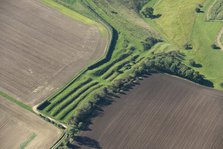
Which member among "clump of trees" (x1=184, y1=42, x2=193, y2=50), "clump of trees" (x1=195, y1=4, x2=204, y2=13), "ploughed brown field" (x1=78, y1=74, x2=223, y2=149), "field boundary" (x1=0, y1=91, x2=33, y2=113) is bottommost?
"field boundary" (x1=0, y1=91, x2=33, y2=113)

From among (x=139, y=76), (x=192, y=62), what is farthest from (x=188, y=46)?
(x=139, y=76)

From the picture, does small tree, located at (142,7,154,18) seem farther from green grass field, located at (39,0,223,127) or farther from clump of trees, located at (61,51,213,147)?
clump of trees, located at (61,51,213,147)

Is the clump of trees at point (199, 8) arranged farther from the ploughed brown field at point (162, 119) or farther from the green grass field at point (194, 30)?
the ploughed brown field at point (162, 119)

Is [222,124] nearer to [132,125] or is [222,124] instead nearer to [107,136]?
[132,125]

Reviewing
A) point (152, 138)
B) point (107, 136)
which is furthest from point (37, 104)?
point (152, 138)

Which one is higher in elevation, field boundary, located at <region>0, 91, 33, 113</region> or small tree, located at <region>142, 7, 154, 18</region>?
small tree, located at <region>142, 7, 154, 18</region>

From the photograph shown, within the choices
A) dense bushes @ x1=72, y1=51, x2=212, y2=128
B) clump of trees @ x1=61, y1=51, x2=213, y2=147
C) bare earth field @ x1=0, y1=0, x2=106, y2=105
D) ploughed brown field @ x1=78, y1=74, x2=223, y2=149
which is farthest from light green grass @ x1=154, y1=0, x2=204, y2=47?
bare earth field @ x1=0, y1=0, x2=106, y2=105
